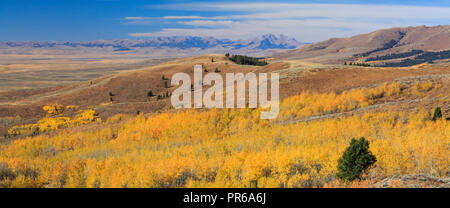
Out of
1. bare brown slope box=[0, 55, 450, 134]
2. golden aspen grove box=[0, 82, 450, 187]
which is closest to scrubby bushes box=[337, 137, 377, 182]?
golden aspen grove box=[0, 82, 450, 187]

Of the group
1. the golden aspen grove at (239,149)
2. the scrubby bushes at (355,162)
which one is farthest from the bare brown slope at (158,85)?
the scrubby bushes at (355,162)

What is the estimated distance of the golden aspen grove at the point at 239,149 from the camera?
393 inches

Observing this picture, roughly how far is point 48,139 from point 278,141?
690 inches

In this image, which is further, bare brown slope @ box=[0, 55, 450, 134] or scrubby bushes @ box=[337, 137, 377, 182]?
bare brown slope @ box=[0, 55, 450, 134]

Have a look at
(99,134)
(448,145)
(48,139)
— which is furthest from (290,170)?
(48,139)

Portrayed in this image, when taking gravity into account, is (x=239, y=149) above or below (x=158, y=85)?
below

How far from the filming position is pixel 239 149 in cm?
1472

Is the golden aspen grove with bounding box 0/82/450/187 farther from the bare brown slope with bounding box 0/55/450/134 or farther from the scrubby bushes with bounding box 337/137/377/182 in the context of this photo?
the bare brown slope with bounding box 0/55/450/134

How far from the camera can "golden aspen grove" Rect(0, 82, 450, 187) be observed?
9984mm

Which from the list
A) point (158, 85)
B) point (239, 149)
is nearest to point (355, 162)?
point (239, 149)

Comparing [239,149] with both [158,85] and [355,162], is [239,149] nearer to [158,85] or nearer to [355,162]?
[355,162]

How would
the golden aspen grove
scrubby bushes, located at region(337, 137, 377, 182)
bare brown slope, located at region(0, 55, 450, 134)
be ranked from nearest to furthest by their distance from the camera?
1. scrubby bushes, located at region(337, 137, 377, 182)
2. the golden aspen grove
3. bare brown slope, located at region(0, 55, 450, 134)

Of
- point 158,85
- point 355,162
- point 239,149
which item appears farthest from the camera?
point 158,85
